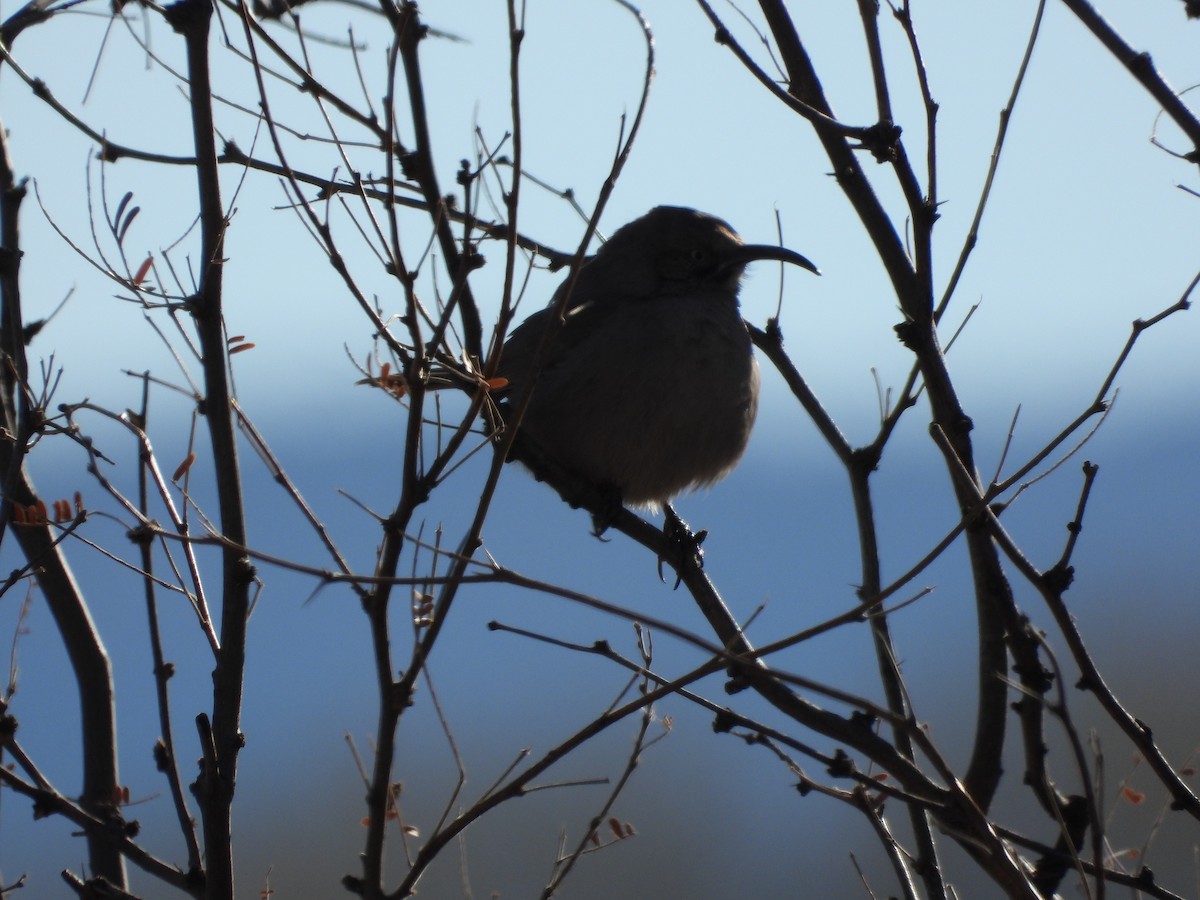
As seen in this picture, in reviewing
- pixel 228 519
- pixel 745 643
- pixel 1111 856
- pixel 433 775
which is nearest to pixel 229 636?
pixel 228 519

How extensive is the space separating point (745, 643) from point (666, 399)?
2.11 metres

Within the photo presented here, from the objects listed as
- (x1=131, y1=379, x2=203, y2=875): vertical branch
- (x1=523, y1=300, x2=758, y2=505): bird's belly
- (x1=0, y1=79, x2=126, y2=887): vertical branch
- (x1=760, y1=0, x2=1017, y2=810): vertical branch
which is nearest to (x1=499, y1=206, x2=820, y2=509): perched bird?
(x1=523, y1=300, x2=758, y2=505): bird's belly

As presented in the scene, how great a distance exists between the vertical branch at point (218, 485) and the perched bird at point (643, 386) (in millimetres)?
2219

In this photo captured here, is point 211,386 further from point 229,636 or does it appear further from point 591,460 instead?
point 591,460

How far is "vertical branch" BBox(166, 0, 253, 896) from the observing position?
272cm

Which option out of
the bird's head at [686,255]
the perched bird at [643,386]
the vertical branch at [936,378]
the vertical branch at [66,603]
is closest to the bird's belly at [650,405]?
the perched bird at [643,386]

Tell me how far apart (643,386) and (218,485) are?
2.64 m

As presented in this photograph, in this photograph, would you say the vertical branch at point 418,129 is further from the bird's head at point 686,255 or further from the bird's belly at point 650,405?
the bird's head at point 686,255

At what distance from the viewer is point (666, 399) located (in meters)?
5.26

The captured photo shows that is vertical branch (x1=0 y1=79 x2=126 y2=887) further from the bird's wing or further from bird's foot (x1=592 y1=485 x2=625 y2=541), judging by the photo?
the bird's wing

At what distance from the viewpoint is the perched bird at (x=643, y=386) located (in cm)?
525

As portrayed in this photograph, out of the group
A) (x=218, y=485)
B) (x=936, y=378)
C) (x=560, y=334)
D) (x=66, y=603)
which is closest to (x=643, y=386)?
(x=560, y=334)

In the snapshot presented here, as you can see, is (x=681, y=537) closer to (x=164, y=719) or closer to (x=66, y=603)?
(x=66, y=603)

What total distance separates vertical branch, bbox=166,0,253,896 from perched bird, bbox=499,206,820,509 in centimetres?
222
